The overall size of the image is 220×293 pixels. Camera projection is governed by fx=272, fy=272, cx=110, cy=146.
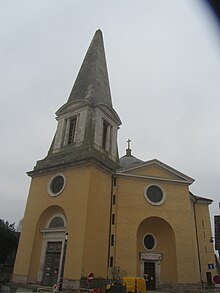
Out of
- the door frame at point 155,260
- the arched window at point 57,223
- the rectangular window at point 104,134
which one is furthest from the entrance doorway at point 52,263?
the rectangular window at point 104,134

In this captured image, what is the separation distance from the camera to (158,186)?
24.0 meters

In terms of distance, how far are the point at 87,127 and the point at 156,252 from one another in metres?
12.3

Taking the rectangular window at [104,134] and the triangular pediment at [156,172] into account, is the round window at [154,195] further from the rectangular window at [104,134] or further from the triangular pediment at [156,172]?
the rectangular window at [104,134]

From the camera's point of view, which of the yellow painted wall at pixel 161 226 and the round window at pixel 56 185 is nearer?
the yellow painted wall at pixel 161 226

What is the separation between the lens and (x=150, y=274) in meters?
21.9

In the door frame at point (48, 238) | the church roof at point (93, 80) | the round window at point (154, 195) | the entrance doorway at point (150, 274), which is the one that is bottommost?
the entrance doorway at point (150, 274)

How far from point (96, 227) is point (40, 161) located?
28.8 ft

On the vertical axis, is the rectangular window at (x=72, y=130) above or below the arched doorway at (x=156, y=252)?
above

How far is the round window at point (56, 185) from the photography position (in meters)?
22.3

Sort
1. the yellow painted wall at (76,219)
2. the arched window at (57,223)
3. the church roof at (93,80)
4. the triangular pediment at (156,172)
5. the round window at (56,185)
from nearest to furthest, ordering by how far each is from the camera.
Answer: the yellow painted wall at (76,219) → the arched window at (57,223) → the round window at (56,185) → the triangular pediment at (156,172) → the church roof at (93,80)

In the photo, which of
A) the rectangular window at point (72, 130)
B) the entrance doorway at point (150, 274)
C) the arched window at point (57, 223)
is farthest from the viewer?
the rectangular window at point (72, 130)

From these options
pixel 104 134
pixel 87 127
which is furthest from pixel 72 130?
pixel 104 134

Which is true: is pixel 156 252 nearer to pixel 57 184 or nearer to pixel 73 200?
pixel 73 200

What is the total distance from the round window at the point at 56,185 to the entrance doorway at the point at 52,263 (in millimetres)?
3997
